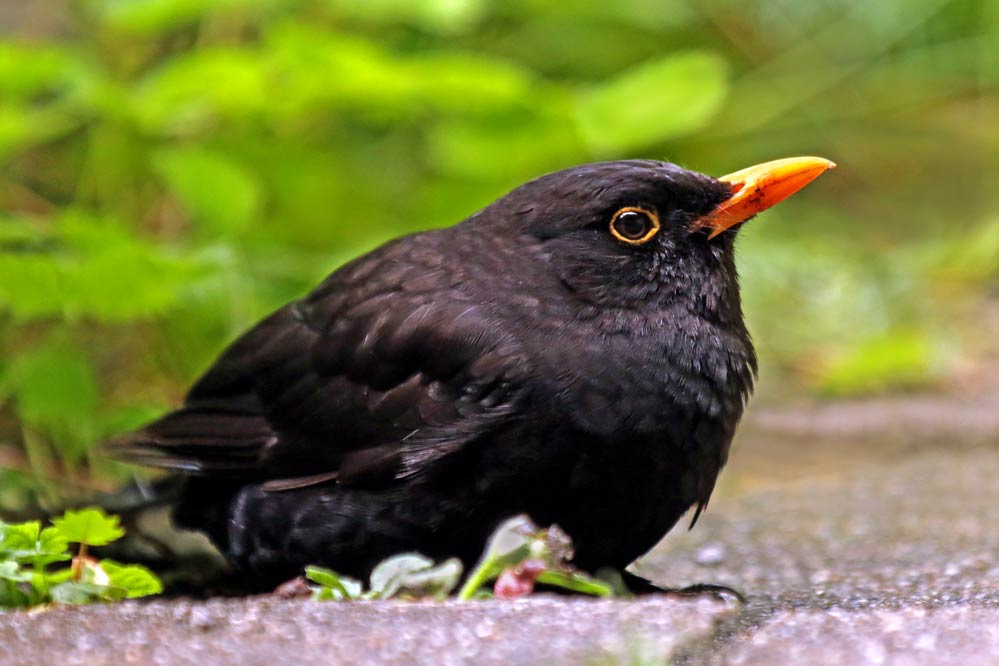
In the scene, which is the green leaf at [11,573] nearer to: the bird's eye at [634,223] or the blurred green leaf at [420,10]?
the bird's eye at [634,223]

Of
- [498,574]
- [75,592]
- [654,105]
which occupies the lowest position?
[75,592]

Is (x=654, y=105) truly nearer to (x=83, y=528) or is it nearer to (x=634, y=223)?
(x=634, y=223)

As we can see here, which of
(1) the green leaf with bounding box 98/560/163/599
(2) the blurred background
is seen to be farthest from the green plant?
(2) the blurred background

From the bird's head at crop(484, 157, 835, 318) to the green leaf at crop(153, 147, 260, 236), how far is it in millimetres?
2107

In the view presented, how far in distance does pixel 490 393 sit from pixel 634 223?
0.58m

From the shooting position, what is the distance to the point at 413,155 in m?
7.00

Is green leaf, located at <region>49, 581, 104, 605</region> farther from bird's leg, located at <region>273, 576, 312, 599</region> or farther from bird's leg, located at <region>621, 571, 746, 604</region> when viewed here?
bird's leg, located at <region>621, 571, 746, 604</region>

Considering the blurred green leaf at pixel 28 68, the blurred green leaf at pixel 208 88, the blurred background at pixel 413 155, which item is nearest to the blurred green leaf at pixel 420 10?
the blurred background at pixel 413 155

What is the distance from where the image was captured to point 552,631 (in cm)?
216

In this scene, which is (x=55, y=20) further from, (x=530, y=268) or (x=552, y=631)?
(x=552, y=631)

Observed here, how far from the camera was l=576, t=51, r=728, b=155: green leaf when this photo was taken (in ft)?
17.7

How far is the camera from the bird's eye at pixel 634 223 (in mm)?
3236

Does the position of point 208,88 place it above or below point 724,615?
above

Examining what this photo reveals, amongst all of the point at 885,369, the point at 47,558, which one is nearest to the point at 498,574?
the point at 47,558
